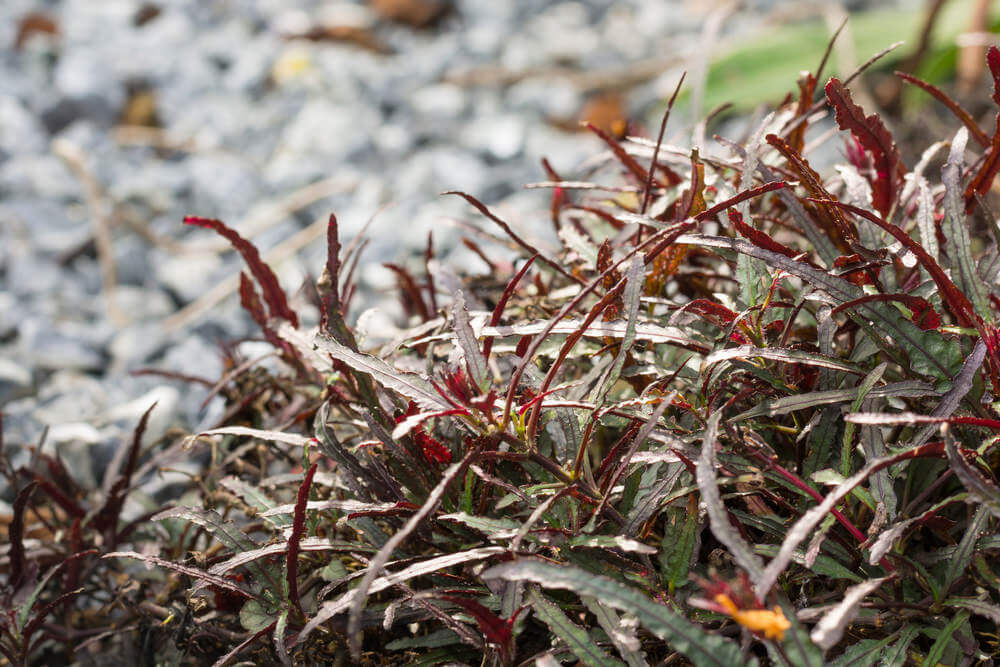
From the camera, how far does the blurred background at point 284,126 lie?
1.88m

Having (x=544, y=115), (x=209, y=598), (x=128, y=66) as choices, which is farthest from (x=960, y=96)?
(x=128, y=66)

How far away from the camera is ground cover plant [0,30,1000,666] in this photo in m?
0.65

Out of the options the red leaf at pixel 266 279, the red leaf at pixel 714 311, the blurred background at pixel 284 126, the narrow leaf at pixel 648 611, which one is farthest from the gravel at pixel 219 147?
the narrow leaf at pixel 648 611

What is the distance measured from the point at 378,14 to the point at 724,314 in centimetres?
287

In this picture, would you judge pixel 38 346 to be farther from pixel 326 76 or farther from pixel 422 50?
pixel 422 50

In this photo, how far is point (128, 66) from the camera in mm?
2945

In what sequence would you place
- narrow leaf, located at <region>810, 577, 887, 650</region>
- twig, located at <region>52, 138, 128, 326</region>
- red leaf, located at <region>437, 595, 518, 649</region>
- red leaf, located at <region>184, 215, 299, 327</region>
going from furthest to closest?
twig, located at <region>52, 138, 128, 326</region> < red leaf, located at <region>184, 215, 299, 327</region> < red leaf, located at <region>437, 595, 518, 649</region> < narrow leaf, located at <region>810, 577, 887, 650</region>

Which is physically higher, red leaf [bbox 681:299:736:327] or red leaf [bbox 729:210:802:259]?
red leaf [bbox 729:210:802:259]

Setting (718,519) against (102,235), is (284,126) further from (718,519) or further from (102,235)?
(718,519)

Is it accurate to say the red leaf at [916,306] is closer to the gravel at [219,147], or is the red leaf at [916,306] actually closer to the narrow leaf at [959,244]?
the narrow leaf at [959,244]

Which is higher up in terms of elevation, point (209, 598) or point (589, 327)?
point (589, 327)

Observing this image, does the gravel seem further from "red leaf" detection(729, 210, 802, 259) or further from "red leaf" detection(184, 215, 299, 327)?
"red leaf" detection(729, 210, 802, 259)

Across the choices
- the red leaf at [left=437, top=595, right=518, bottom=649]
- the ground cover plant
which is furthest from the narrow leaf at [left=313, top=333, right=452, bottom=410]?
the red leaf at [left=437, top=595, right=518, bottom=649]

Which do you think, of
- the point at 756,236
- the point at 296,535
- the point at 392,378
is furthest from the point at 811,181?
the point at 296,535
